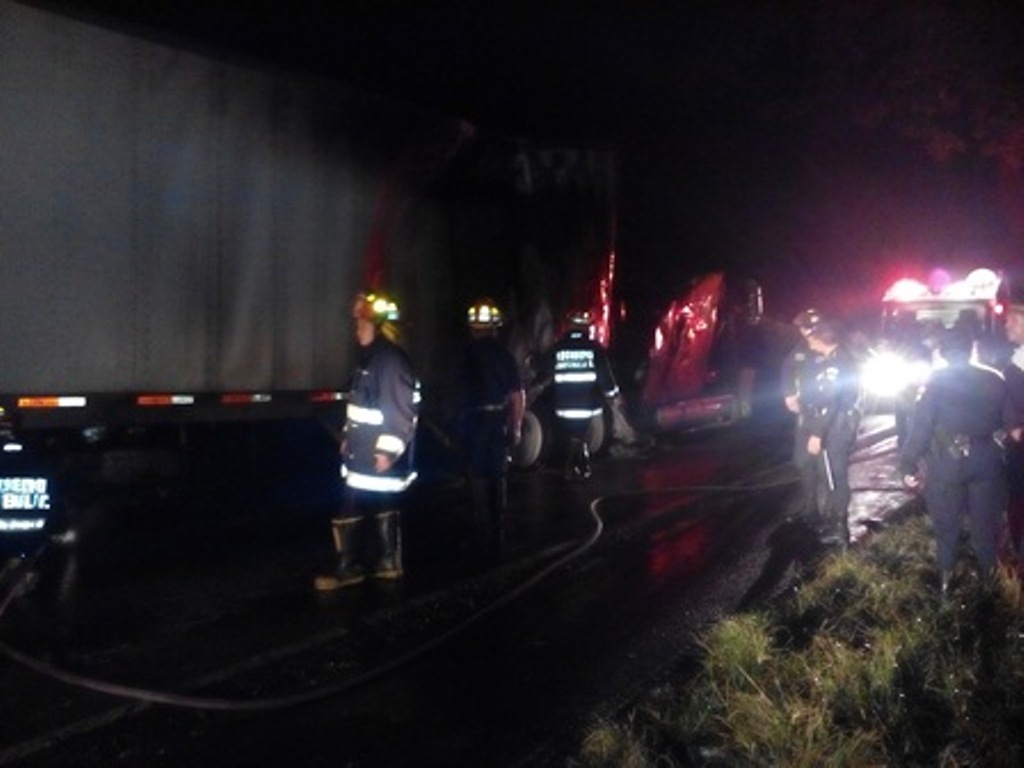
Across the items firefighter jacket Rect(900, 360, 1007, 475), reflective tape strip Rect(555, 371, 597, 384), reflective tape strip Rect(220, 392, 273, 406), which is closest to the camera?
firefighter jacket Rect(900, 360, 1007, 475)

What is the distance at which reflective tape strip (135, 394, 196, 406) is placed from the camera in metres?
10.5

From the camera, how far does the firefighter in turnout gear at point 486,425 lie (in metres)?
10.3

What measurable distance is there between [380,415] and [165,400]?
2.56 m

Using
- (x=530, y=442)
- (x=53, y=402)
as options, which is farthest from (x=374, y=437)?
(x=530, y=442)

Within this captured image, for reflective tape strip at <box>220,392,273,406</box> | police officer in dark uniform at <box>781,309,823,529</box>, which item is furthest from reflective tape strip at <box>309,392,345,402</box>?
police officer in dark uniform at <box>781,309,823,529</box>

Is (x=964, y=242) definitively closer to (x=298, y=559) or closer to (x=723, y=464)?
(x=723, y=464)

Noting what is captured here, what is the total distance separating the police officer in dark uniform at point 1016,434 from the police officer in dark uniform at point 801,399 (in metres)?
1.58

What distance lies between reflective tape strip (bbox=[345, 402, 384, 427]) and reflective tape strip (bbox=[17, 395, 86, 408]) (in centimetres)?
215

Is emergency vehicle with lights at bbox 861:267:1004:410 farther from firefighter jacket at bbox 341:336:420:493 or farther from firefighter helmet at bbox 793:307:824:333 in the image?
firefighter jacket at bbox 341:336:420:493

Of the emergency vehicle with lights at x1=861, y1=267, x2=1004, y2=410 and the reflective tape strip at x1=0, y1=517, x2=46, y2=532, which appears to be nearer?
the reflective tape strip at x1=0, y1=517, x2=46, y2=532

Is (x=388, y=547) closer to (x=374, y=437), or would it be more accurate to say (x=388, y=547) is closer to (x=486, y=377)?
(x=374, y=437)

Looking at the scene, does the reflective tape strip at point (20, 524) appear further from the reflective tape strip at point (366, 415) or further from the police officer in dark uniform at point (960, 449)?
the police officer in dark uniform at point (960, 449)

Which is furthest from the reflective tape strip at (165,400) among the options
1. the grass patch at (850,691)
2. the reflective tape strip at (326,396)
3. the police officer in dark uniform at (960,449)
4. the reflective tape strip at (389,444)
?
the police officer in dark uniform at (960,449)

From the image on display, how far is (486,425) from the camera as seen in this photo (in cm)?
1029
